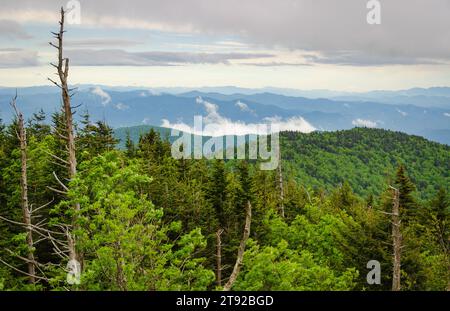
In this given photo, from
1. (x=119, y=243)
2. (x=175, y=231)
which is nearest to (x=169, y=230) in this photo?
(x=175, y=231)

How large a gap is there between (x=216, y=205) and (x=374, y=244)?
38.7 ft

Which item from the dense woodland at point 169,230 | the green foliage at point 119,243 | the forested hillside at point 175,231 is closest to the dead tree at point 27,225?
the dense woodland at point 169,230

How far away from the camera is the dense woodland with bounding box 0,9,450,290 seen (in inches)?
553

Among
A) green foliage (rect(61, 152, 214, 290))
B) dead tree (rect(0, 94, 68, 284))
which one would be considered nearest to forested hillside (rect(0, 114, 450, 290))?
green foliage (rect(61, 152, 214, 290))

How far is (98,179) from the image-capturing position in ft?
48.9

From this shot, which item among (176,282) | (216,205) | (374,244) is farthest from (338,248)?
(176,282)

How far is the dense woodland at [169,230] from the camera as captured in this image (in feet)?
46.1

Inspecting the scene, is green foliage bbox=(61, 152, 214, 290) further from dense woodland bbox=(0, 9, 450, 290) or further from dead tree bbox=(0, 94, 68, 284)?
dead tree bbox=(0, 94, 68, 284)

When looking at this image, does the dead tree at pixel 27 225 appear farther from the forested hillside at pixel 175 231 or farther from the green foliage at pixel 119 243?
the green foliage at pixel 119 243

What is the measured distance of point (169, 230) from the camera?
26438mm

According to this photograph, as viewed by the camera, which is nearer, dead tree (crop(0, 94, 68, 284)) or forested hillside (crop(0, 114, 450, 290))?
forested hillside (crop(0, 114, 450, 290))

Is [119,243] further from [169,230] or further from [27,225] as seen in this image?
[169,230]
